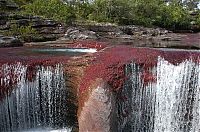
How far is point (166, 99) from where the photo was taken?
18.1 m

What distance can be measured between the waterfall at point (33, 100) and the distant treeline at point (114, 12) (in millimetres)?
39159

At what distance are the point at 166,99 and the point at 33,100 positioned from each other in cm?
620

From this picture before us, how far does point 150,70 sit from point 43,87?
5.07 m

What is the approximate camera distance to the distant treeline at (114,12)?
203ft

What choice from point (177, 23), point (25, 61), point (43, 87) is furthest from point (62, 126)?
point (177, 23)

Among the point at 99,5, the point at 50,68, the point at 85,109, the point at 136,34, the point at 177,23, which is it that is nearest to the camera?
the point at 85,109

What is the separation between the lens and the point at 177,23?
93.8 meters

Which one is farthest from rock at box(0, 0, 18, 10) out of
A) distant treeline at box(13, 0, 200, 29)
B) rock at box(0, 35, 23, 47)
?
rock at box(0, 35, 23, 47)

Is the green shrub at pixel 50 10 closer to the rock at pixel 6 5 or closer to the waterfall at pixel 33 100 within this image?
the rock at pixel 6 5

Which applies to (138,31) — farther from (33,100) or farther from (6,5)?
(33,100)

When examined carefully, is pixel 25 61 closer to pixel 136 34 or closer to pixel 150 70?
pixel 150 70

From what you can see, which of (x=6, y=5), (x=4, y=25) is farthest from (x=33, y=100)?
(x=6, y=5)

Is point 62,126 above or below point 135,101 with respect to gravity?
below

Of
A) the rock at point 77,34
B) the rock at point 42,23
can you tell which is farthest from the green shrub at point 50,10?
the rock at point 77,34
